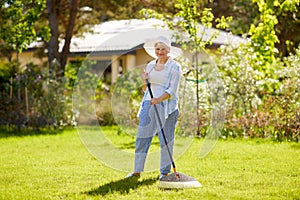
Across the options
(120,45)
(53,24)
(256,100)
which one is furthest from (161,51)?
(53,24)

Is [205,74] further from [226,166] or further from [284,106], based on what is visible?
[226,166]

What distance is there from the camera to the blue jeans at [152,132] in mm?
6180

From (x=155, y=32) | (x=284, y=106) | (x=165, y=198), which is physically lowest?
(x=165, y=198)

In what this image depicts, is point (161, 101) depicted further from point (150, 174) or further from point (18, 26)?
point (18, 26)

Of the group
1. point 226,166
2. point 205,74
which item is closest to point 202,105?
point 205,74

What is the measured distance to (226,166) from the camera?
7051 mm

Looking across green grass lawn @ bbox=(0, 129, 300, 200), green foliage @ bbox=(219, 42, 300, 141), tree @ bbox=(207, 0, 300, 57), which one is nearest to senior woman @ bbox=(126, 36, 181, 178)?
green grass lawn @ bbox=(0, 129, 300, 200)

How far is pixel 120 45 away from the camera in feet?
27.2

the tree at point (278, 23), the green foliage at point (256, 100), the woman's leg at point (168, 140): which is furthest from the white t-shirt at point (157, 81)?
the tree at point (278, 23)

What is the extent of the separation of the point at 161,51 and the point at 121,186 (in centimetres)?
149

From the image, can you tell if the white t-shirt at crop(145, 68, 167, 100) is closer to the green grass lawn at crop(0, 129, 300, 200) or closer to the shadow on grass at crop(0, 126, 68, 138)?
the green grass lawn at crop(0, 129, 300, 200)

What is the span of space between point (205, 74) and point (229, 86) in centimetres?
104

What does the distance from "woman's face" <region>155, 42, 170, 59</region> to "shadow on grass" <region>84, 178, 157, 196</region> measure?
134 cm

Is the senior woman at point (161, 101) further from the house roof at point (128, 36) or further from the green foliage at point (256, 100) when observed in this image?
the green foliage at point (256, 100)
